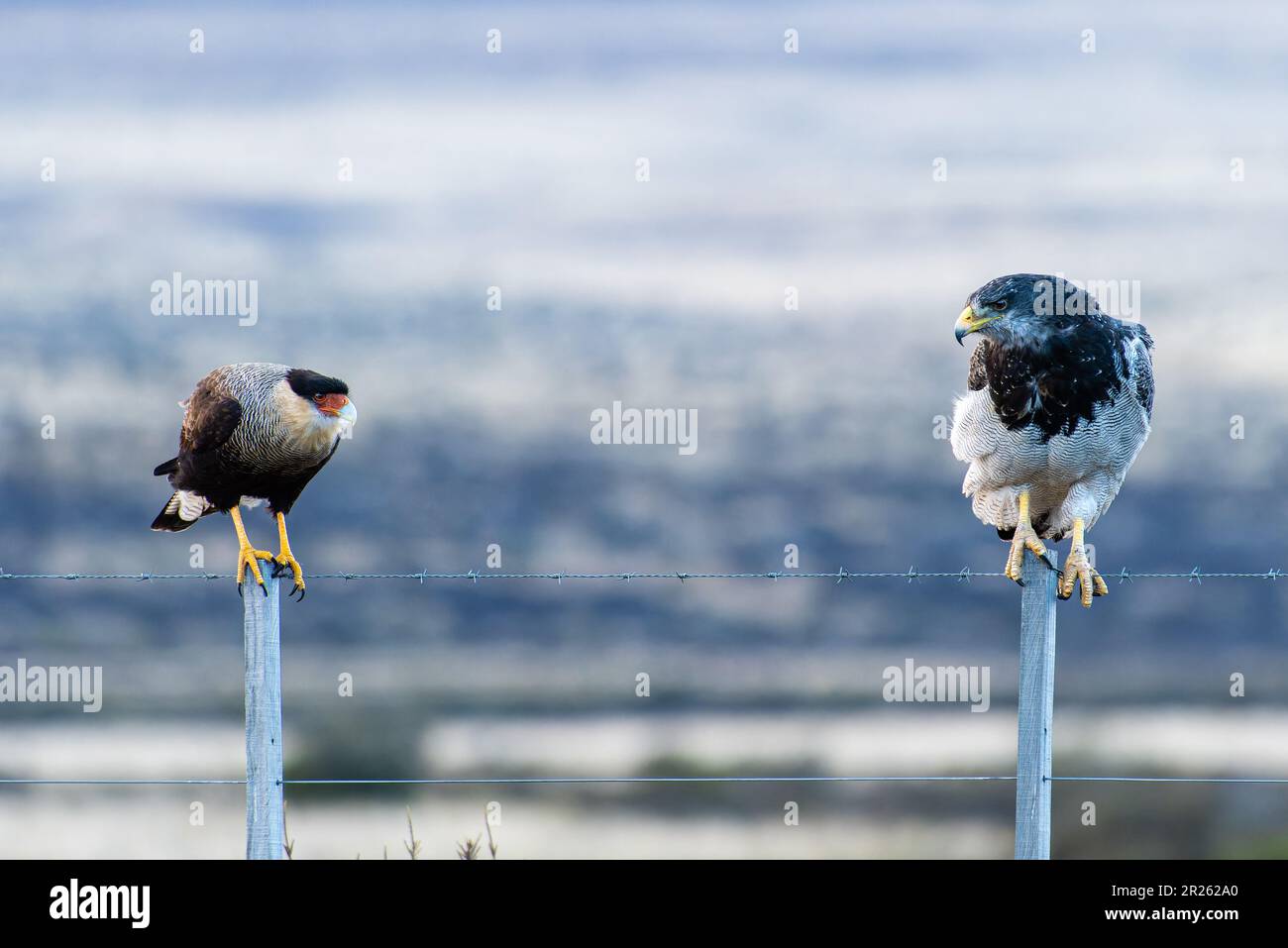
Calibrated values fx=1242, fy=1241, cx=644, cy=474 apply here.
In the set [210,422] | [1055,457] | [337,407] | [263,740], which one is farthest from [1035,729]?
[210,422]

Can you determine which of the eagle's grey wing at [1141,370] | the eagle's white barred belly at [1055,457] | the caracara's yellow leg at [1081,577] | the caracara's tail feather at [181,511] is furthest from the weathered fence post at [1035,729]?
the caracara's tail feather at [181,511]

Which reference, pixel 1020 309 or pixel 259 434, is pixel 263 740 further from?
pixel 1020 309

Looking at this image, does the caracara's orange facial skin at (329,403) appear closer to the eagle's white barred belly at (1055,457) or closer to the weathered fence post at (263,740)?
the weathered fence post at (263,740)

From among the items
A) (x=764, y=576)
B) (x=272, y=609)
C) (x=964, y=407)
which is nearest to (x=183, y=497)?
(x=272, y=609)

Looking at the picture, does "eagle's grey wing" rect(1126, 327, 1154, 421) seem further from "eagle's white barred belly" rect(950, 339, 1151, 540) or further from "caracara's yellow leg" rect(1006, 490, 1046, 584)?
"caracara's yellow leg" rect(1006, 490, 1046, 584)

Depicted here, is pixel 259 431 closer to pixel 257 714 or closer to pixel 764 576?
pixel 257 714

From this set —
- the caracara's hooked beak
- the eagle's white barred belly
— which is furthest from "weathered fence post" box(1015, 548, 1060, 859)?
the caracara's hooked beak
